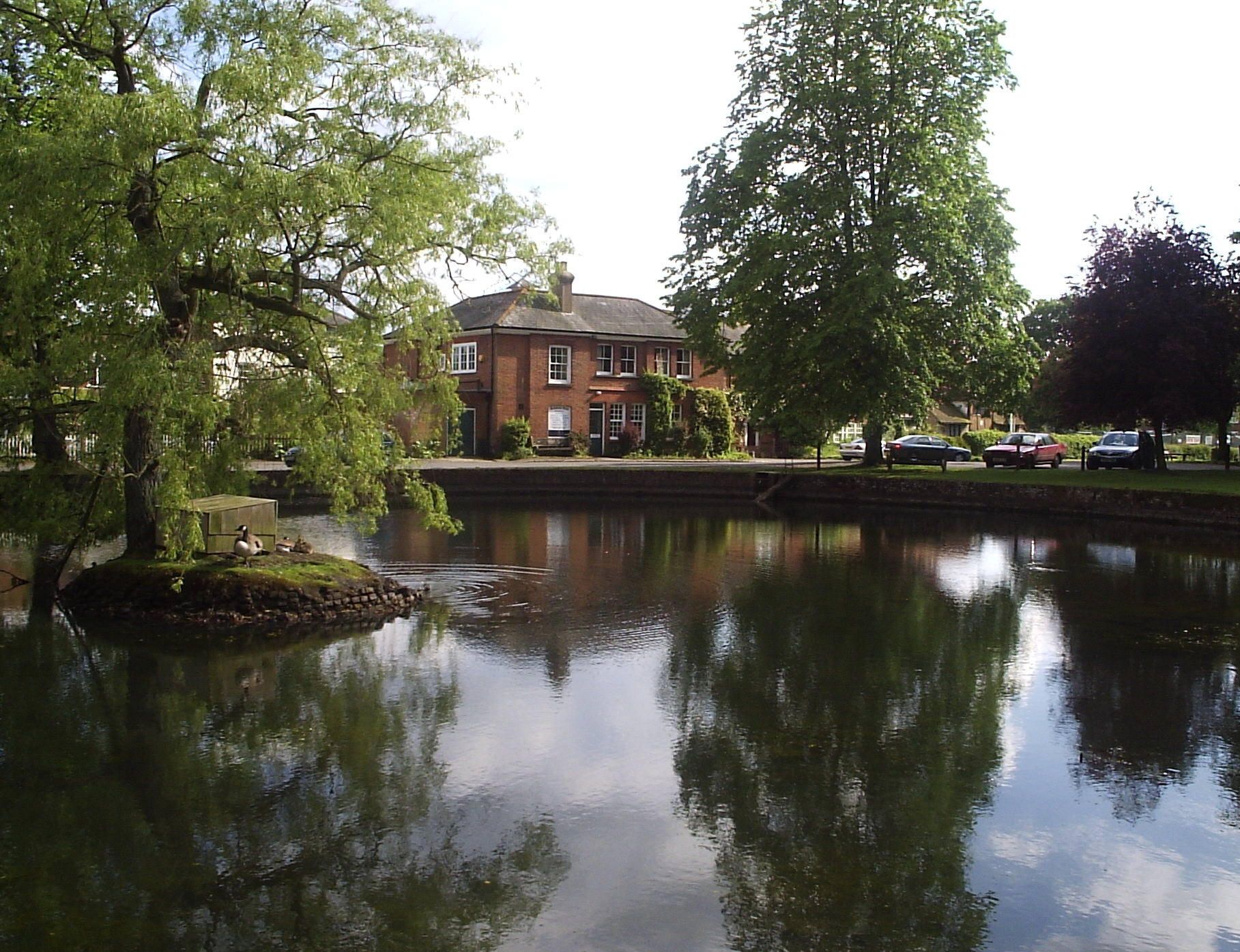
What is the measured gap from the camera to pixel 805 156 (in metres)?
35.9

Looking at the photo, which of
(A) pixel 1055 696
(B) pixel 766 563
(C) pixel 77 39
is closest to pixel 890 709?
(A) pixel 1055 696

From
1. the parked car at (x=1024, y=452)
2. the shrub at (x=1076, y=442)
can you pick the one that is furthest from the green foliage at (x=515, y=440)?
the shrub at (x=1076, y=442)

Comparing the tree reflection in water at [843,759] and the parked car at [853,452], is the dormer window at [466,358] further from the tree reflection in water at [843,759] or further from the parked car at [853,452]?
the tree reflection in water at [843,759]

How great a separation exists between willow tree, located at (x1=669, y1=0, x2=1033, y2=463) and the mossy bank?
69.7ft

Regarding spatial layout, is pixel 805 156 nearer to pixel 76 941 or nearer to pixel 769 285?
pixel 769 285

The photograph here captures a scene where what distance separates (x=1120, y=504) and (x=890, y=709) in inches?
858

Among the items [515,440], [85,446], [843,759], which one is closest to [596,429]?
[515,440]

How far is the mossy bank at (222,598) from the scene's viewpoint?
1411 cm

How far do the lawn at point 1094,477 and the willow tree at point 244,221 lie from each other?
21.7m

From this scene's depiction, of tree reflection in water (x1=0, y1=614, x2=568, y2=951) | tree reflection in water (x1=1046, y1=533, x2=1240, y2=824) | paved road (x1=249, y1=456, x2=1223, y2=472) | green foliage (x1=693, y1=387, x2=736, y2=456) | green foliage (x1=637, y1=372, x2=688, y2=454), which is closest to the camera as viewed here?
tree reflection in water (x1=0, y1=614, x2=568, y2=951)

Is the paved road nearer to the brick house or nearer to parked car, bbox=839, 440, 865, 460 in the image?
parked car, bbox=839, 440, 865, 460

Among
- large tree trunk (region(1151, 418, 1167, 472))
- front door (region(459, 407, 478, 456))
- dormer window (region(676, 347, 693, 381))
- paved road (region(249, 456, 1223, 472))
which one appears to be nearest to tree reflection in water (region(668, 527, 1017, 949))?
paved road (region(249, 456, 1223, 472))

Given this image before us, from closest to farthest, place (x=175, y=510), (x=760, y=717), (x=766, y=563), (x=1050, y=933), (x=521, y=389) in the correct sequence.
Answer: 1. (x=1050, y=933)
2. (x=760, y=717)
3. (x=175, y=510)
4. (x=766, y=563)
5. (x=521, y=389)

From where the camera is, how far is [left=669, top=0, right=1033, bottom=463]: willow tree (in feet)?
110
